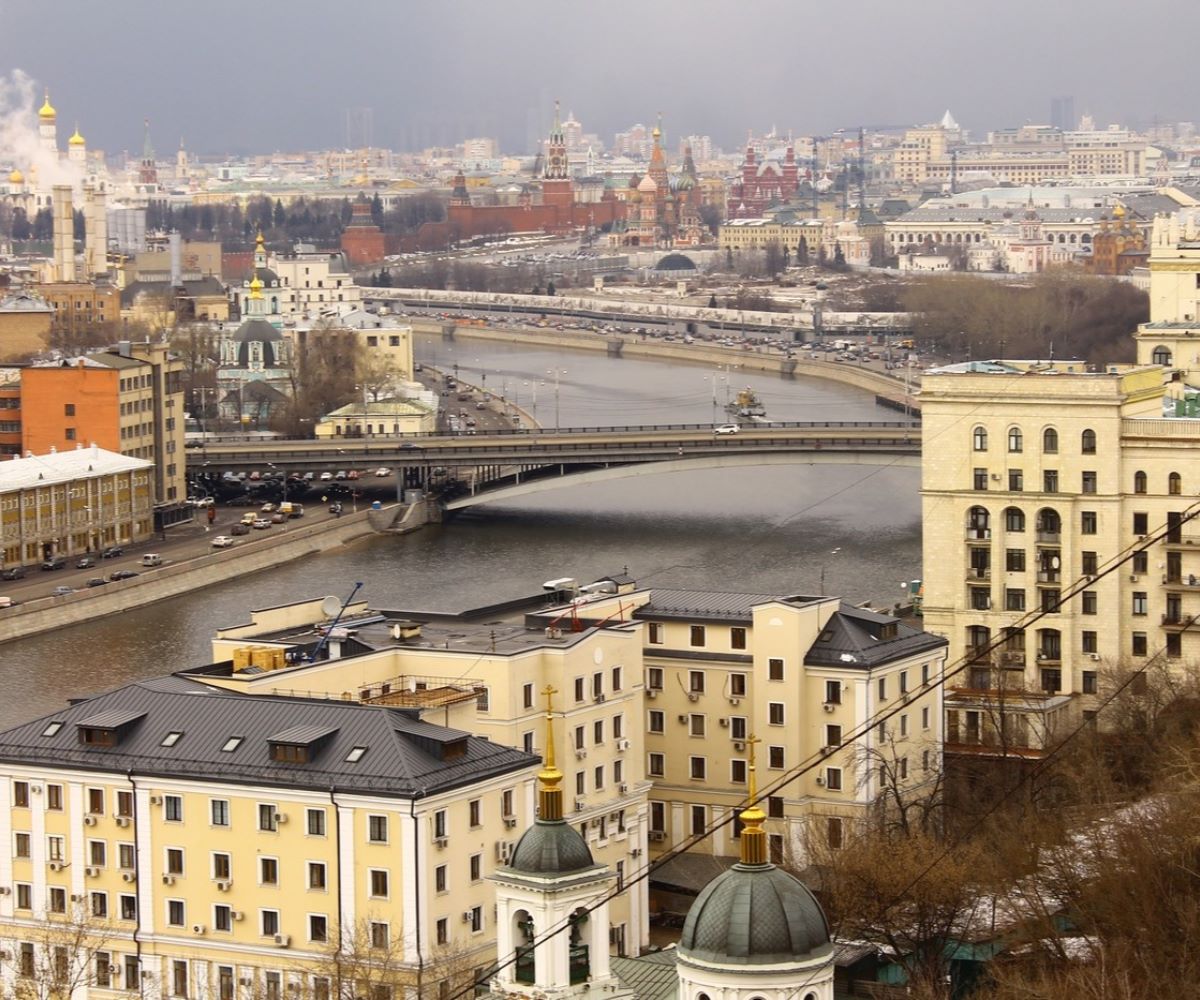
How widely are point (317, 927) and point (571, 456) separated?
709 inches

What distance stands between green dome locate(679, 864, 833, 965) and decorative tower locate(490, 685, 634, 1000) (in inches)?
31.0

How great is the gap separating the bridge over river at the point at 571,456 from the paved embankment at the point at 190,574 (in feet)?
3.74

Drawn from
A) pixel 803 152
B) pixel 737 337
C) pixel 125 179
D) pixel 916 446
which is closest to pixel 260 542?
pixel 916 446

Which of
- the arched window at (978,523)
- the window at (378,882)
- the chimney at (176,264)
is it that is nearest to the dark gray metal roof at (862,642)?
the arched window at (978,523)

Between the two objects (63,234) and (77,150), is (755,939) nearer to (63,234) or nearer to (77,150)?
(63,234)

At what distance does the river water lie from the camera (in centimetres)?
2088

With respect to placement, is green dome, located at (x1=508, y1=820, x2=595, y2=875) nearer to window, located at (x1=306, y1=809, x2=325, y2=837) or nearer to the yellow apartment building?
the yellow apartment building

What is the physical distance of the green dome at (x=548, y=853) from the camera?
8758 mm

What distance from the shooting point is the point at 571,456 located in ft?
95.3

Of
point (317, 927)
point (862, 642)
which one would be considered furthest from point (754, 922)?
point (862, 642)

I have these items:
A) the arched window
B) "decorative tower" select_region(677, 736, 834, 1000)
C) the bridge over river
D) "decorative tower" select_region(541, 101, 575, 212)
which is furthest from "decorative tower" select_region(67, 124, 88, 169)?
"decorative tower" select_region(677, 736, 834, 1000)

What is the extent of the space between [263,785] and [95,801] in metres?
0.76

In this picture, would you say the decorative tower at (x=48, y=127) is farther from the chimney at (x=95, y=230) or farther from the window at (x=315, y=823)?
the window at (x=315, y=823)

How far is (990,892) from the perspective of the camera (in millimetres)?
11211
